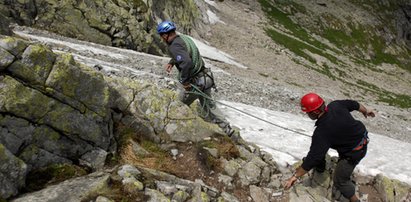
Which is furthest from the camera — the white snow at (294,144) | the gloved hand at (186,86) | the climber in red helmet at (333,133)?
the white snow at (294,144)

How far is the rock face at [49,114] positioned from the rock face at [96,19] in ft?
65.3

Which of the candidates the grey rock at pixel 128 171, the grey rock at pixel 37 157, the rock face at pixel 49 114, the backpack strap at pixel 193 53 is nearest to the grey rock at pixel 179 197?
the grey rock at pixel 128 171

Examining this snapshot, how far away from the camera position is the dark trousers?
35.2 feet

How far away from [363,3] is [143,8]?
10816 centimetres

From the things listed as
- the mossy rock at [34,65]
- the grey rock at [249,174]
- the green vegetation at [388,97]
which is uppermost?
the mossy rock at [34,65]

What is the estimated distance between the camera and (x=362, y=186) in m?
13.0

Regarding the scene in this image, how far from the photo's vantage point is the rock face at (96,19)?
27.0 meters

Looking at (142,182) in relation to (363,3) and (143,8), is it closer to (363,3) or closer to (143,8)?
(143,8)

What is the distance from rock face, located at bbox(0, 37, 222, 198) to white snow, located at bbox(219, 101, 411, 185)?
708 cm

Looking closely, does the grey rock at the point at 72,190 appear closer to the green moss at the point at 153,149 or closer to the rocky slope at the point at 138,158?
the rocky slope at the point at 138,158

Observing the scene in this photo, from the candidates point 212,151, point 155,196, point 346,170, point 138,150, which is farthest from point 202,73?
point 155,196

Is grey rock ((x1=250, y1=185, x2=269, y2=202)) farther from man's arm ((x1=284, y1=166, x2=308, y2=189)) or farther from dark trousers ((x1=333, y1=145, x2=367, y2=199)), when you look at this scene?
dark trousers ((x1=333, y1=145, x2=367, y2=199))

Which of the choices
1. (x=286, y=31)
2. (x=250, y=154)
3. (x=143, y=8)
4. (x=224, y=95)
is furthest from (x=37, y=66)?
(x=286, y=31)

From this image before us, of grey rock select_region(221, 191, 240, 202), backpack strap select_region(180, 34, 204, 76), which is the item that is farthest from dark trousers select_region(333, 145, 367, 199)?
backpack strap select_region(180, 34, 204, 76)
